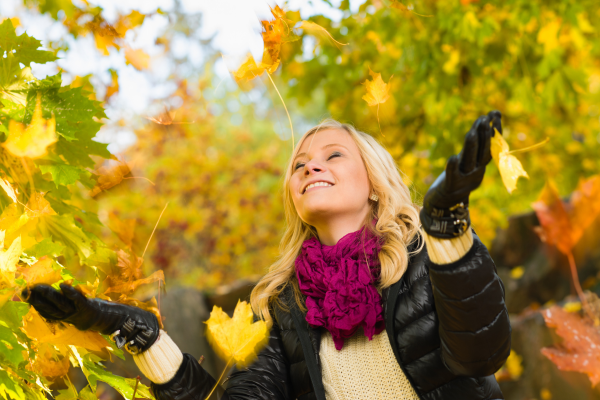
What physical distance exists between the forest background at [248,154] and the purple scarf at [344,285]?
0.49 metres

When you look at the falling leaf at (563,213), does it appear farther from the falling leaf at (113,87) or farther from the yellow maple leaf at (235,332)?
the falling leaf at (113,87)

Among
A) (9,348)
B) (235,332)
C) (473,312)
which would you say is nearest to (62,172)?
(9,348)

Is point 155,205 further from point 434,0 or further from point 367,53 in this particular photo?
point 434,0

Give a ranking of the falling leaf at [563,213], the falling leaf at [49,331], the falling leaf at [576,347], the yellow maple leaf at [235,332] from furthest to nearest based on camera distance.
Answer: the falling leaf at [563,213] → the falling leaf at [576,347] → the yellow maple leaf at [235,332] → the falling leaf at [49,331]

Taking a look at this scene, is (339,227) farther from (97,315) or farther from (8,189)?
(8,189)

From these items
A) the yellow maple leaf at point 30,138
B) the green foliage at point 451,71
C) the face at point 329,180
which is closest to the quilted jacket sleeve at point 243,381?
the face at point 329,180

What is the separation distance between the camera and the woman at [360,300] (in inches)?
45.0

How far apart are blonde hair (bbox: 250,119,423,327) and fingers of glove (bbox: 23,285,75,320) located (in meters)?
0.80

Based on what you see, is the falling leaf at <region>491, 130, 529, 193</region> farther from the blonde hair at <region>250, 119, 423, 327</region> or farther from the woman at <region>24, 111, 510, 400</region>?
the blonde hair at <region>250, 119, 423, 327</region>

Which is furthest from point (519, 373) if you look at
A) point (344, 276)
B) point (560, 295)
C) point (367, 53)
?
point (344, 276)

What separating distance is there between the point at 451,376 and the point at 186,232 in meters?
6.99

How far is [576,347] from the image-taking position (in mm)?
2287

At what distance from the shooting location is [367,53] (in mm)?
4047

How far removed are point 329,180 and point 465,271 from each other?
0.74m
